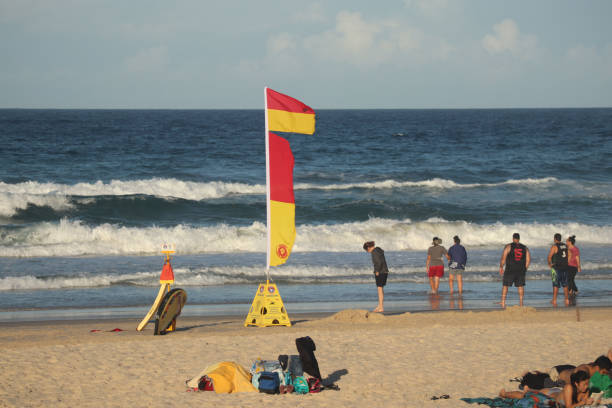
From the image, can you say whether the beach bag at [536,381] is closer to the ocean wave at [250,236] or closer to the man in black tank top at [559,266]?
the man in black tank top at [559,266]

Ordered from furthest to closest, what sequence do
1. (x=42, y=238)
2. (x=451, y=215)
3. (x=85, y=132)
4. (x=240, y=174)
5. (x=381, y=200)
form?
(x=85, y=132) → (x=240, y=174) → (x=381, y=200) → (x=451, y=215) → (x=42, y=238)

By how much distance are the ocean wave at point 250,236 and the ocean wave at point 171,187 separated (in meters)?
5.37

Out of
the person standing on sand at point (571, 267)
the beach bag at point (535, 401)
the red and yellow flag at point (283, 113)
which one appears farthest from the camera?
the person standing on sand at point (571, 267)

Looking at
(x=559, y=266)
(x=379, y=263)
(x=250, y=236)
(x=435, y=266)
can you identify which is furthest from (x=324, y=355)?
(x=250, y=236)

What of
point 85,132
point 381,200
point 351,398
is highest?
point 85,132

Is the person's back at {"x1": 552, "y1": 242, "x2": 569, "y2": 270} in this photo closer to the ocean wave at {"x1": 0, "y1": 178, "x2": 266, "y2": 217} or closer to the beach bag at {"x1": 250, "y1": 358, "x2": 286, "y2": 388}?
the beach bag at {"x1": 250, "y1": 358, "x2": 286, "y2": 388}

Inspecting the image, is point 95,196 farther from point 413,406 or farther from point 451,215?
point 413,406

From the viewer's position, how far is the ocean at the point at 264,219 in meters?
15.7

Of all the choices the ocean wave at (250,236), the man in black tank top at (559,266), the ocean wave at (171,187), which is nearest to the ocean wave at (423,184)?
the ocean wave at (171,187)

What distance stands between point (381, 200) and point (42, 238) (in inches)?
605

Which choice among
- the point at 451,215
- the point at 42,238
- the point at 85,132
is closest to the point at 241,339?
the point at 42,238

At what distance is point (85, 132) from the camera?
65125 millimetres

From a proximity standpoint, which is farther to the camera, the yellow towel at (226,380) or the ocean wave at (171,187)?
the ocean wave at (171,187)

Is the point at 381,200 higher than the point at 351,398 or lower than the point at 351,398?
higher
